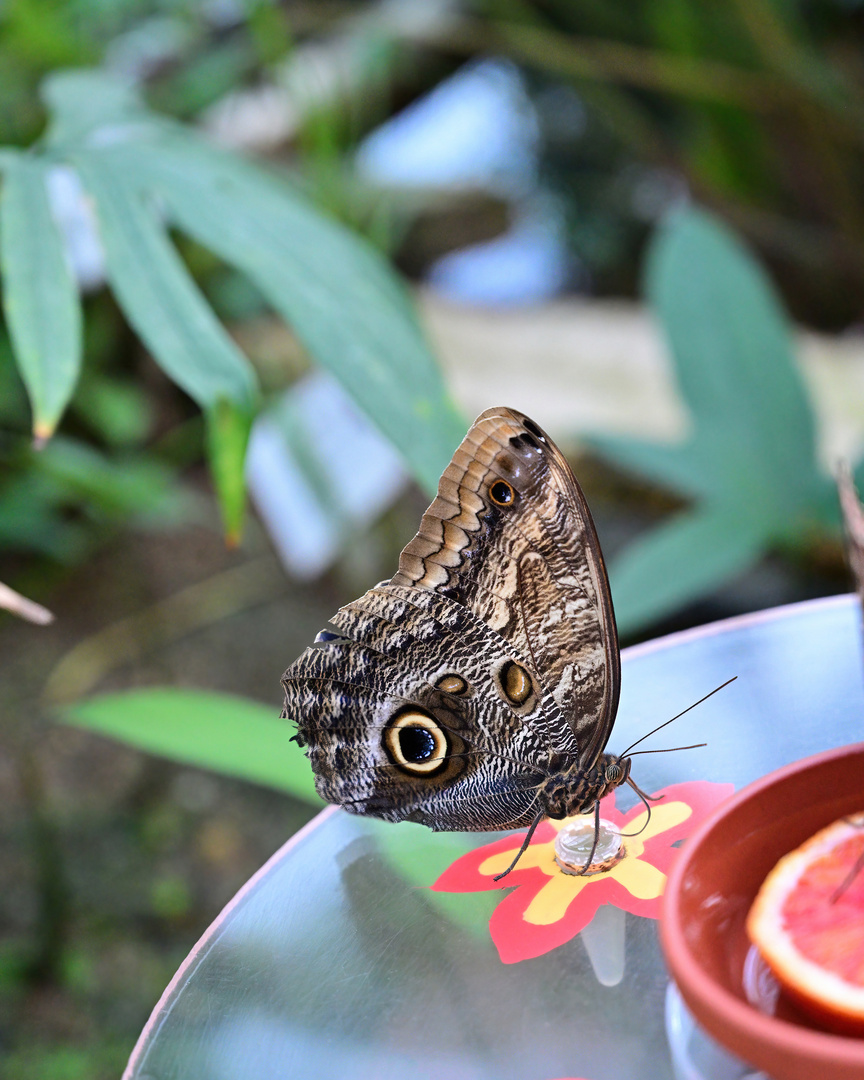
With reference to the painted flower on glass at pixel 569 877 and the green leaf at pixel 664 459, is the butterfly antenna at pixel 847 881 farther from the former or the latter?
the green leaf at pixel 664 459

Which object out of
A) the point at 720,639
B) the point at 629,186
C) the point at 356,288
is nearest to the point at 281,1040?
the point at 720,639

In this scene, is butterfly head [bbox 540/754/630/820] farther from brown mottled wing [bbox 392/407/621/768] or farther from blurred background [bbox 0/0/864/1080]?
blurred background [bbox 0/0/864/1080]

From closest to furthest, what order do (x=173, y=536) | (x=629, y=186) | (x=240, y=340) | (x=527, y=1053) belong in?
(x=527, y=1053), (x=173, y=536), (x=240, y=340), (x=629, y=186)

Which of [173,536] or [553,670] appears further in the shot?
[173,536]

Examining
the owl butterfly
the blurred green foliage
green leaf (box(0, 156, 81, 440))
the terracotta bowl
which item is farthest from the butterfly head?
the blurred green foliage

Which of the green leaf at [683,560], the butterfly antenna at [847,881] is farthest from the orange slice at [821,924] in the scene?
the green leaf at [683,560]

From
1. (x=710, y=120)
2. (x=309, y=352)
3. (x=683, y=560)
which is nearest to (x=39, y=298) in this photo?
(x=309, y=352)

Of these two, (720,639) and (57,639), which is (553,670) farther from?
(57,639)
